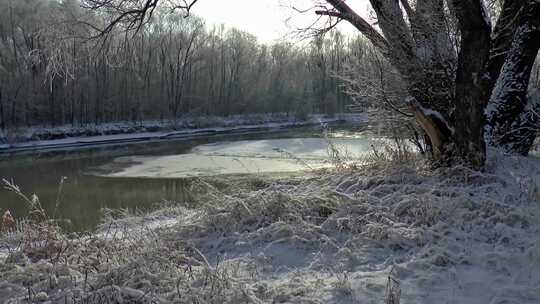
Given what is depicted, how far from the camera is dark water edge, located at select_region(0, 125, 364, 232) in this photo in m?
13.2

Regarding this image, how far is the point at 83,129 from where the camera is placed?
4144 centimetres

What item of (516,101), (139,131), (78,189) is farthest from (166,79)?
(516,101)

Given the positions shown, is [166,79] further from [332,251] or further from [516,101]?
[332,251]

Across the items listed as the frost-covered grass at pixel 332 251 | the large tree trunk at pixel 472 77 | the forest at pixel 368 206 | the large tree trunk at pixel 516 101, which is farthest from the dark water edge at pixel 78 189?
the large tree trunk at pixel 516 101

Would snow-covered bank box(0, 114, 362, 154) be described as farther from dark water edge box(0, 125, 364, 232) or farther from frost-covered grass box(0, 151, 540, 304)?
frost-covered grass box(0, 151, 540, 304)

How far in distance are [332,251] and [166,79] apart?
53286 mm

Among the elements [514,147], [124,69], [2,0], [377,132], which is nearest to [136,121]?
[124,69]

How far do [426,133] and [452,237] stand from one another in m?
3.70

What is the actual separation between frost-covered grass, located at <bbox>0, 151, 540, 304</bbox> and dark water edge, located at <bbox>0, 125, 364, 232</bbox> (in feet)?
10.6

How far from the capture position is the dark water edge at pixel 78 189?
43.5 ft

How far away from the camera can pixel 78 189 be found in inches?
685

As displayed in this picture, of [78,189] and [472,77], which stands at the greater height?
[472,77]

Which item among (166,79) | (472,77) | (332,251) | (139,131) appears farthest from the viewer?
(166,79)

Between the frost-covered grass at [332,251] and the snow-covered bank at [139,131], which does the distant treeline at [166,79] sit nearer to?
the snow-covered bank at [139,131]
